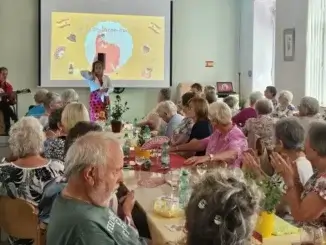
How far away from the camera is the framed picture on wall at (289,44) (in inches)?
328

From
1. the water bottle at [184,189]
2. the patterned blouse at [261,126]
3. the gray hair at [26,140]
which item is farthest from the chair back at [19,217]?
the patterned blouse at [261,126]

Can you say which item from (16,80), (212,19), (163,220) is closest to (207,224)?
(163,220)

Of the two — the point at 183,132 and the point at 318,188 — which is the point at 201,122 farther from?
the point at 318,188

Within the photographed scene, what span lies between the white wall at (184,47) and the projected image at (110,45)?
0.35 meters

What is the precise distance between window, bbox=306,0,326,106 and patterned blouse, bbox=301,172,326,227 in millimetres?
5343

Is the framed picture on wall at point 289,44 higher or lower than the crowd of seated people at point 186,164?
higher

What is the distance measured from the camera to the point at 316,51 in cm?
790

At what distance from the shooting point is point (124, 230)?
A: 1.91 meters

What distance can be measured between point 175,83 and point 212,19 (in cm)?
155

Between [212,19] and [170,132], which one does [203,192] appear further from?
[212,19]

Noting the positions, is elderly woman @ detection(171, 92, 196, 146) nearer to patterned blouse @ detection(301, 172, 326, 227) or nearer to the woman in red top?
patterned blouse @ detection(301, 172, 326, 227)

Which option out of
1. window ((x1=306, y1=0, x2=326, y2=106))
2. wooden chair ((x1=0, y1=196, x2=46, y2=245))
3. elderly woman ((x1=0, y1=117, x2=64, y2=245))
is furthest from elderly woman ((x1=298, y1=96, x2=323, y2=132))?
wooden chair ((x1=0, y1=196, x2=46, y2=245))

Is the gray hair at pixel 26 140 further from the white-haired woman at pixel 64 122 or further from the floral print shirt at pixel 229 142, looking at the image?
the floral print shirt at pixel 229 142

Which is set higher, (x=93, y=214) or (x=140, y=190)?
(x=93, y=214)
